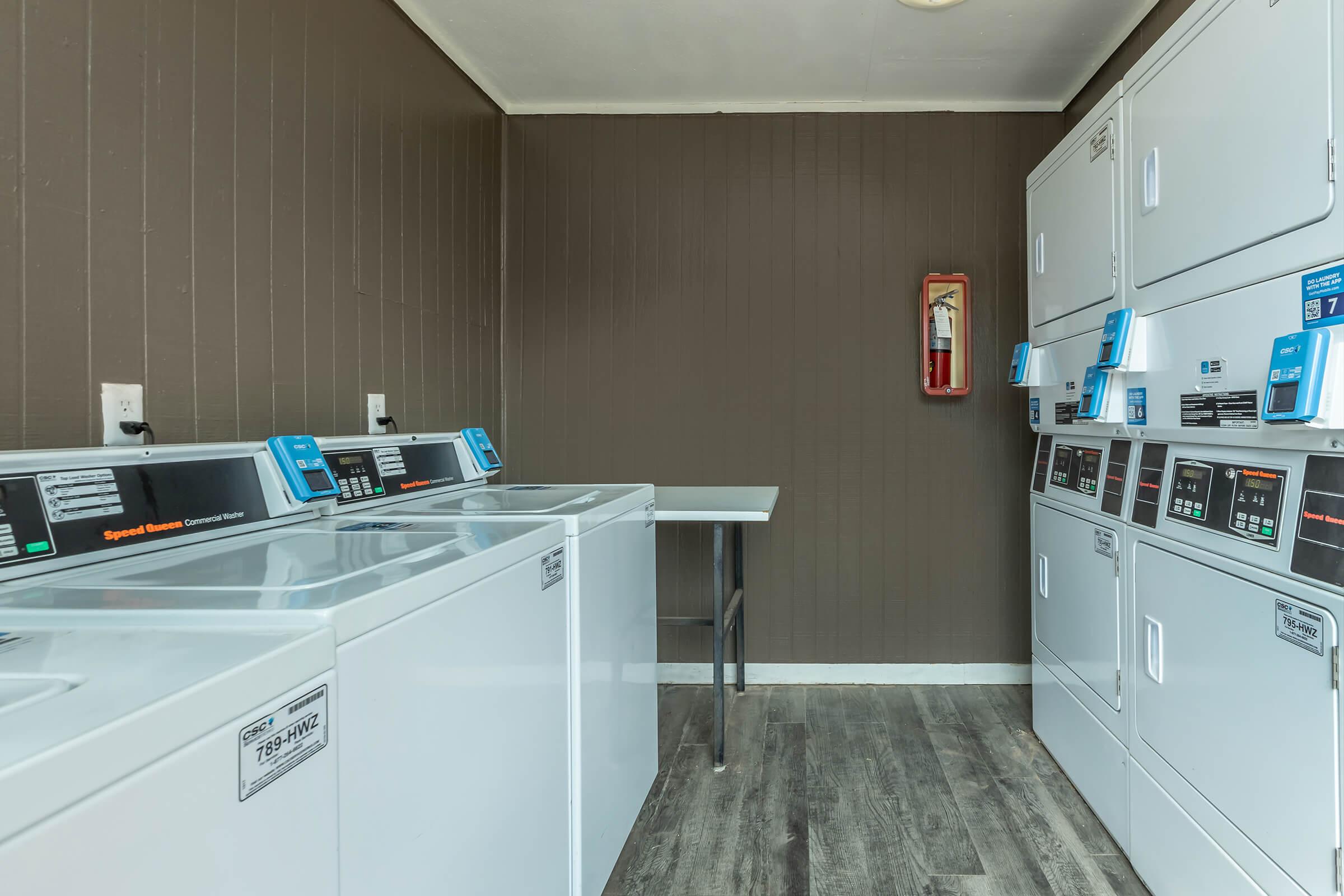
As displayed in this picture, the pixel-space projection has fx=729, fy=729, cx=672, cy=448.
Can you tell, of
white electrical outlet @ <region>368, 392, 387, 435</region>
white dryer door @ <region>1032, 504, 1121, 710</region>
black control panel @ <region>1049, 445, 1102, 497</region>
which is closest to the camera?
white dryer door @ <region>1032, 504, 1121, 710</region>

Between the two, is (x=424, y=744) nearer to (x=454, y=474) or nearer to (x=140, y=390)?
(x=140, y=390)

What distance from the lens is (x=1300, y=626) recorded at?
1254mm

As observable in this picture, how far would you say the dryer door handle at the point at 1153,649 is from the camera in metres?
1.72

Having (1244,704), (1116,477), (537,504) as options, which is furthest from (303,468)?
(1116,477)

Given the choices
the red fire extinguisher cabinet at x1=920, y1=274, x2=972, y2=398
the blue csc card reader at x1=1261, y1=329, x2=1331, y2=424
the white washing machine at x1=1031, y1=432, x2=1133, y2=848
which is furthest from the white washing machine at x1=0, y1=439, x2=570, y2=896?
the red fire extinguisher cabinet at x1=920, y1=274, x2=972, y2=398

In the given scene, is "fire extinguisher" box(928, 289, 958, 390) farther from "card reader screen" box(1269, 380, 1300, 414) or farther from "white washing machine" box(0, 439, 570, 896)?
"white washing machine" box(0, 439, 570, 896)

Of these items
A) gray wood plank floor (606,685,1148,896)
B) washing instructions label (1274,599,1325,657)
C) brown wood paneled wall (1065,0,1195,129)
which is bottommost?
gray wood plank floor (606,685,1148,896)

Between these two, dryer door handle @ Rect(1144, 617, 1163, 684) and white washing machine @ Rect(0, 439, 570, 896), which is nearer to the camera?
white washing machine @ Rect(0, 439, 570, 896)

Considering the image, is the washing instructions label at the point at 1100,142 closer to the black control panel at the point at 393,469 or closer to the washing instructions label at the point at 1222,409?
the washing instructions label at the point at 1222,409

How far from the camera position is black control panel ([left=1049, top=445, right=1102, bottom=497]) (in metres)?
2.10

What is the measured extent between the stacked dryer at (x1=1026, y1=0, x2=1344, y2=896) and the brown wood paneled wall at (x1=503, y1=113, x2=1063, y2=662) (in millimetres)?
987

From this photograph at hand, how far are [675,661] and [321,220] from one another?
229 cm

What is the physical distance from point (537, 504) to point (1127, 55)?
105 inches

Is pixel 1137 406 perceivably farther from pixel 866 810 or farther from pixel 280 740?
pixel 280 740
